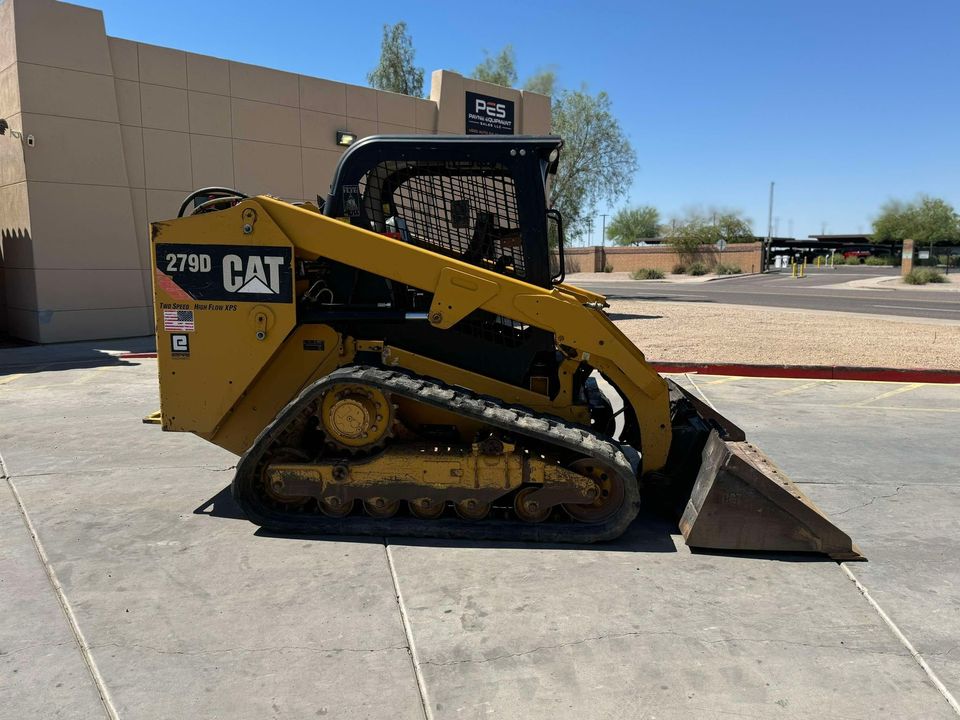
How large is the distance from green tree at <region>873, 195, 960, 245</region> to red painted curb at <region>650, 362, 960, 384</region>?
244 ft

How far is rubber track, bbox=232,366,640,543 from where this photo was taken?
401 cm

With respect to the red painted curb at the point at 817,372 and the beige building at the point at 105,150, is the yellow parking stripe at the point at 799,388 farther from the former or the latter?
the beige building at the point at 105,150

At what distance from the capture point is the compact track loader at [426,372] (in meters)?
4.09

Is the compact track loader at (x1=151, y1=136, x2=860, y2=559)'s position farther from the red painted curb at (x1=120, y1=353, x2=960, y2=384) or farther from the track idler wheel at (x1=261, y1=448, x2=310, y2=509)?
the red painted curb at (x1=120, y1=353, x2=960, y2=384)

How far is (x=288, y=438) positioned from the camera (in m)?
4.29

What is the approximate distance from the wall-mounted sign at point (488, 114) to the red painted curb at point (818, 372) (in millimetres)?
10498

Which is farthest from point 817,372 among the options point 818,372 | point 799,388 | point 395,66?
point 395,66

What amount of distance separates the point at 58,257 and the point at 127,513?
9.70 meters

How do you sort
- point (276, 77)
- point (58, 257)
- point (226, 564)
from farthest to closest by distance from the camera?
point (276, 77)
point (58, 257)
point (226, 564)

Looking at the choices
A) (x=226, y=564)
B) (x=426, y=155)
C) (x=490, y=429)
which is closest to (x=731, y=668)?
(x=490, y=429)

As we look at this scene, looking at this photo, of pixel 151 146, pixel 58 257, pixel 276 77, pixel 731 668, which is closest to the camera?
pixel 731 668

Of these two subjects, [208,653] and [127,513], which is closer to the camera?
[208,653]

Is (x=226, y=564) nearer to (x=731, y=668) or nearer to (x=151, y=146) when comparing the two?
(x=731, y=668)

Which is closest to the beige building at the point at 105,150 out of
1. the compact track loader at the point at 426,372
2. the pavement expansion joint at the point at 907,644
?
the compact track loader at the point at 426,372
